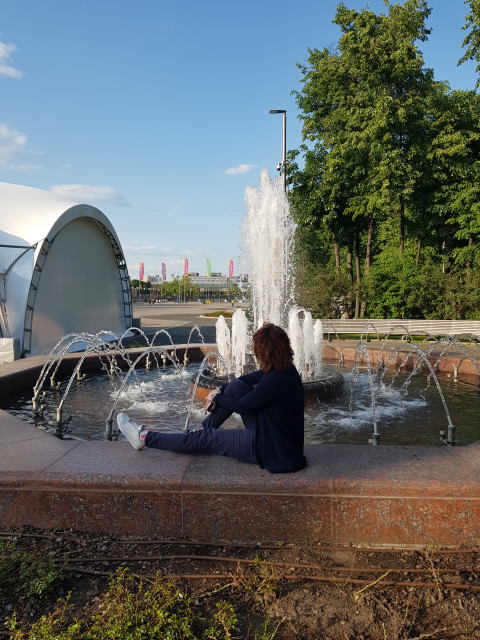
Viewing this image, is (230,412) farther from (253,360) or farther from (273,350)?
(253,360)

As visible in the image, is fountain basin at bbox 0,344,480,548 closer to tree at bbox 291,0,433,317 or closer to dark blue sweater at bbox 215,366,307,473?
dark blue sweater at bbox 215,366,307,473

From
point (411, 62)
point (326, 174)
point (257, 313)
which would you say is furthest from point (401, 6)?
point (257, 313)

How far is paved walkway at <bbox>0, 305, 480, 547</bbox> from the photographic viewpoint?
3.17 meters

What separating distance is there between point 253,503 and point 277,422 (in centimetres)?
57

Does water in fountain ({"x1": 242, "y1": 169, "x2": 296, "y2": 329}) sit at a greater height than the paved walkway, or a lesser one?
greater

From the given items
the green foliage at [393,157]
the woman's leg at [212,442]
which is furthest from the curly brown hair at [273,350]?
the green foliage at [393,157]

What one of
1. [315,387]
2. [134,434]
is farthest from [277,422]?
[315,387]

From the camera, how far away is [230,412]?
3855mm

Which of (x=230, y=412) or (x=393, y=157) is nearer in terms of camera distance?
(x=230, y=412)

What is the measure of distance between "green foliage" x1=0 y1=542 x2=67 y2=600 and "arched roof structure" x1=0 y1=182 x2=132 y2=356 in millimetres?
13061

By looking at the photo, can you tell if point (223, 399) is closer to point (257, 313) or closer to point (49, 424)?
point (49, 424)

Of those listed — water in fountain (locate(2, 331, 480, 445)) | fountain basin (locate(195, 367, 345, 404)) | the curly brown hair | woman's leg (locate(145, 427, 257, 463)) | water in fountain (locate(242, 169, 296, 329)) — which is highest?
water in fountain (locate(242, 169, 296, 329))

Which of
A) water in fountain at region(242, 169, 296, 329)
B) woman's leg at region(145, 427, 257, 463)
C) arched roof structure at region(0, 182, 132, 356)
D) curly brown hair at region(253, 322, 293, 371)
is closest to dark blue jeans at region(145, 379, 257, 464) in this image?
woman's leg at region(145, 427, 257, 463)

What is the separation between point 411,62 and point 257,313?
46.7 feet
